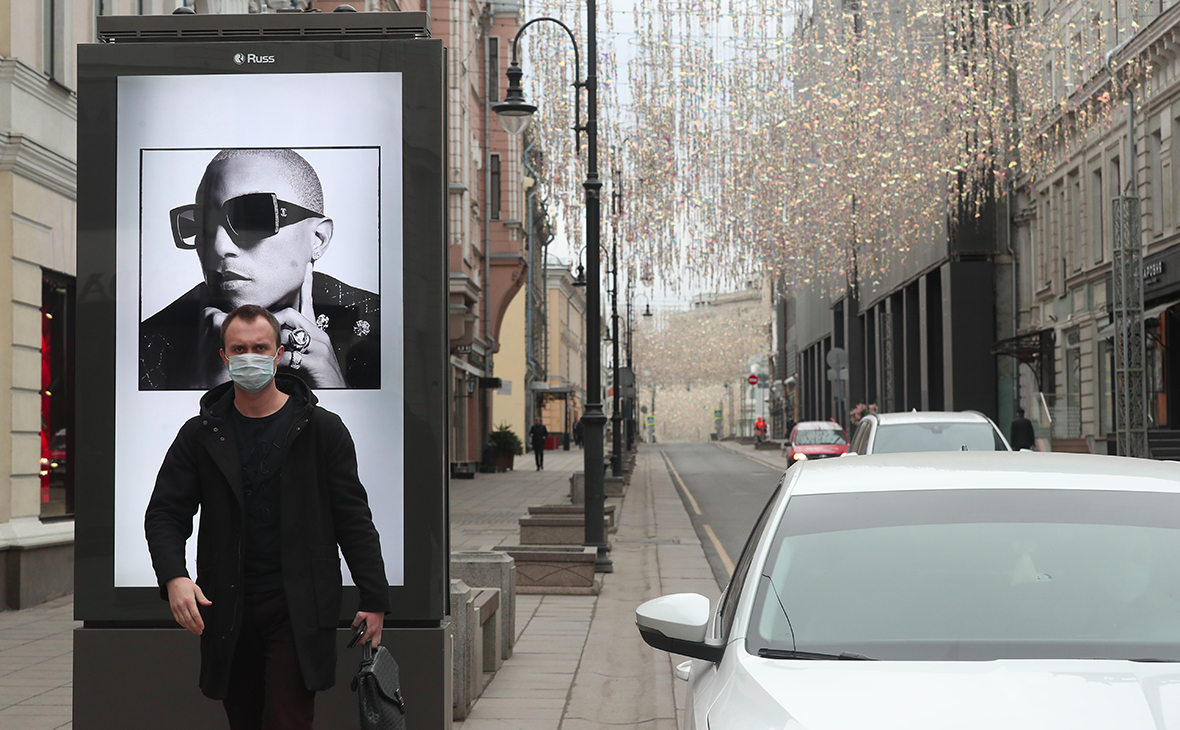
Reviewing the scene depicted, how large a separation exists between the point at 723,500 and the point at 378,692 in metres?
25.2

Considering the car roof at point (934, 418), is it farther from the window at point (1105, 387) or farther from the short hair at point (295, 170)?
the window at point (1105, 387)

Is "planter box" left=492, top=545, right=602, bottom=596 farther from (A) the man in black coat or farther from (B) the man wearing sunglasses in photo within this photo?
(A) the man in black coat

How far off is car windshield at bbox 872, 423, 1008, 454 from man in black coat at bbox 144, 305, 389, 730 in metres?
11.7

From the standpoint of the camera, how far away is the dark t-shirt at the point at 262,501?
164 inches

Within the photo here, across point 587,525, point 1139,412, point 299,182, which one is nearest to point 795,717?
point 299,182

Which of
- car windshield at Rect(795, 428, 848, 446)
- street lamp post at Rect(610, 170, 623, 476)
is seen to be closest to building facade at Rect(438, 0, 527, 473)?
street lamp post at Rect(610, 170, 623, 476)

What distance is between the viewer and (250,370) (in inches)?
165

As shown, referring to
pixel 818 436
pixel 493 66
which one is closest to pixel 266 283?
pixel 818 436

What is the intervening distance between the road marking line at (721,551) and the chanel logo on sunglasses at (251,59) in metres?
9.09

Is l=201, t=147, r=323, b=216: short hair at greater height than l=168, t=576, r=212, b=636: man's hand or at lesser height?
greater

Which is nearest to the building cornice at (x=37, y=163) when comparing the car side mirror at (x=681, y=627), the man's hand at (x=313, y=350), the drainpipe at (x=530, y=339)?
the man's hand at (x=313, y=350)

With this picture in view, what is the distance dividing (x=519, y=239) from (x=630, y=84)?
18520mm

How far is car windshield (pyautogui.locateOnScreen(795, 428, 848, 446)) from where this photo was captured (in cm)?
3678

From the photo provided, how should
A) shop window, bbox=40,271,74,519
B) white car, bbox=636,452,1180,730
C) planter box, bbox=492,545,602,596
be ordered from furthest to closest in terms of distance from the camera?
1. shop window, bbox=40,271,74,519
2. planter box, bbox=492,545,602,596
3. white car, bbox=636,452,1180,730
